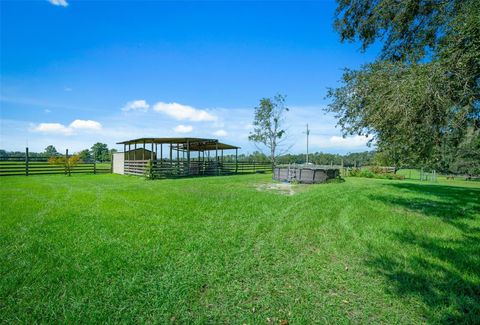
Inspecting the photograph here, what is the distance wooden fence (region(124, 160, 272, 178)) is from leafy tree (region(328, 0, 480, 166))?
12.2m

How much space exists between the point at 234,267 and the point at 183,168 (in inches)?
610

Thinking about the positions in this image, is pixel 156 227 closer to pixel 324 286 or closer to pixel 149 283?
pixel 149 283

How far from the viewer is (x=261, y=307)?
2453 millimetres

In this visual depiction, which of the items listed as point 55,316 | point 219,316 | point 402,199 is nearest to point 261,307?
point 219,316

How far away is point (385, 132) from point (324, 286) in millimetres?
5281

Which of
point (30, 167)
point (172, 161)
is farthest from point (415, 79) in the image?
point (30, 167)

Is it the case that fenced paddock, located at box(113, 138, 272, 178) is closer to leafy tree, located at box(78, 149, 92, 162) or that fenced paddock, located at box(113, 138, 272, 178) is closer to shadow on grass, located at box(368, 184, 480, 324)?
leafy tree, located at box(78, 149, 92, 162)

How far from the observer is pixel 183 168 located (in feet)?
59.4

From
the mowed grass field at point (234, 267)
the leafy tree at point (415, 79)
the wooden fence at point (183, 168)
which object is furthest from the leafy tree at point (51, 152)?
the leafy tree at point (415, 79)

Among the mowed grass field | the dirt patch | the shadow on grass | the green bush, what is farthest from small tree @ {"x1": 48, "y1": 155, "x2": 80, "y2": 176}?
the green bush

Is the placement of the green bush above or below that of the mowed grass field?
above

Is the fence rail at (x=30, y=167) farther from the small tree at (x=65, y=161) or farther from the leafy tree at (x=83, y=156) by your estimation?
the leafy tree at (x=83, y=156)

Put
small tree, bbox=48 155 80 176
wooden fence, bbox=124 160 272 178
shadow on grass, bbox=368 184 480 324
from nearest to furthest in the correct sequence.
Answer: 1. shadow on grass, bbox=368 184 480 324
2. wooden fence, bbox=124 160 272 178
3. small tree, bbox=48 155 80 176

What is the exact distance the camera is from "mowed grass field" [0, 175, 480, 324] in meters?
2.36
